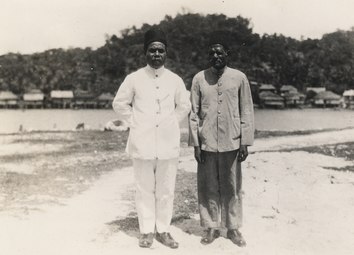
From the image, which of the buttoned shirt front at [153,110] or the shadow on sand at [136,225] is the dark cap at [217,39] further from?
the shadow on sand at [136,225]

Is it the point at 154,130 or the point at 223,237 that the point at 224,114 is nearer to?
the point at 154,130

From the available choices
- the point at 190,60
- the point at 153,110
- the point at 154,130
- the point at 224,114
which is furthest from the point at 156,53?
the point at 190,60

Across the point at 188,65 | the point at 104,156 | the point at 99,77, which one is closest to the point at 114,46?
the point at 99,77

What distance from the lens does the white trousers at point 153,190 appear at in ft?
14.9

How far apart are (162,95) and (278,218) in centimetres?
223

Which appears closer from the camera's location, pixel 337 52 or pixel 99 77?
pixel 337 52

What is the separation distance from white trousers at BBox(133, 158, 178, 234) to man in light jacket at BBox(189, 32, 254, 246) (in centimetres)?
35

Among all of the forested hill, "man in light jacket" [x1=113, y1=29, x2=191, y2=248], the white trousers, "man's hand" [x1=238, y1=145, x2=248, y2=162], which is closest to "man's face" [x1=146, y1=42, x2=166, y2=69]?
"man in light jacket" [x1=113, y1=29, x2=191, y2=248]

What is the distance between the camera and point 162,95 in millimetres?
4543

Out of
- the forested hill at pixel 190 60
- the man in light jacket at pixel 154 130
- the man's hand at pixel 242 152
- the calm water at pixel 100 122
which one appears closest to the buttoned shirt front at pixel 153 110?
the man in light jacket at pixel 154 130

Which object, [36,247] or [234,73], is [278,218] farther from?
[36,247]

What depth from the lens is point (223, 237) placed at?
4703 millimetres

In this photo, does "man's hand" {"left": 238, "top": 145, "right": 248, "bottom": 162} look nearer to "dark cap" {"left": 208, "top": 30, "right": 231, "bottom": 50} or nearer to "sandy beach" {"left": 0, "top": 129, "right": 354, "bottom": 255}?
"sandy beach" {"left": 0, "top": 129, "right": 354, "bottom": 255}

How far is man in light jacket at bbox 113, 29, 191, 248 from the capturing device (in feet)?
14.7
